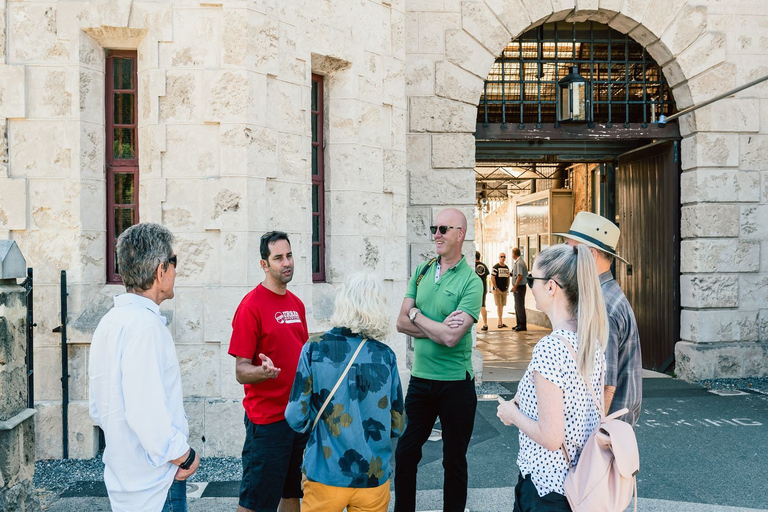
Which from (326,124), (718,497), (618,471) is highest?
(326,124)

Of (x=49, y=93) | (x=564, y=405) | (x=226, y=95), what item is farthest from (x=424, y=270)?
(x=49, y=93)

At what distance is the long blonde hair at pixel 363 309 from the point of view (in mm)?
3213

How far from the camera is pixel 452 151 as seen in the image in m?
8.76

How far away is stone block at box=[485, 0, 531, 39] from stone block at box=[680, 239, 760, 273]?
3589mm

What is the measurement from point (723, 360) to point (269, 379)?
23.8 feet

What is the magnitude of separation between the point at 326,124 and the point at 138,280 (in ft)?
14.6

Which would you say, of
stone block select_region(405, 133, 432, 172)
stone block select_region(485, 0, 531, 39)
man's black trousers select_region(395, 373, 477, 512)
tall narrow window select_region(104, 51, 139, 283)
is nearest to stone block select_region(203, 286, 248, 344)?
tall narrow window select_region(104, 51, 139, 283)

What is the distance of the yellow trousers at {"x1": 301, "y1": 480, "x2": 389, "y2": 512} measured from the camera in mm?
3172

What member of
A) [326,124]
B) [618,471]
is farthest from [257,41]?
[618,471]

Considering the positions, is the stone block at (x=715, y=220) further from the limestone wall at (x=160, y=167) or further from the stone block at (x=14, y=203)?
the stone block at (x=14, y=203)

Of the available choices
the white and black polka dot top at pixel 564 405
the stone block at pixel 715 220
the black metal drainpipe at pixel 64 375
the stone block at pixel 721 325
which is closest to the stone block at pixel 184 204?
the black metal drainpipe at pixel 64 375

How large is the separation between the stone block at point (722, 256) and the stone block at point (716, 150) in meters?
1.02

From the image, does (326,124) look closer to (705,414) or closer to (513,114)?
(705,414)

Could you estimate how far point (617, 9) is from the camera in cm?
895
